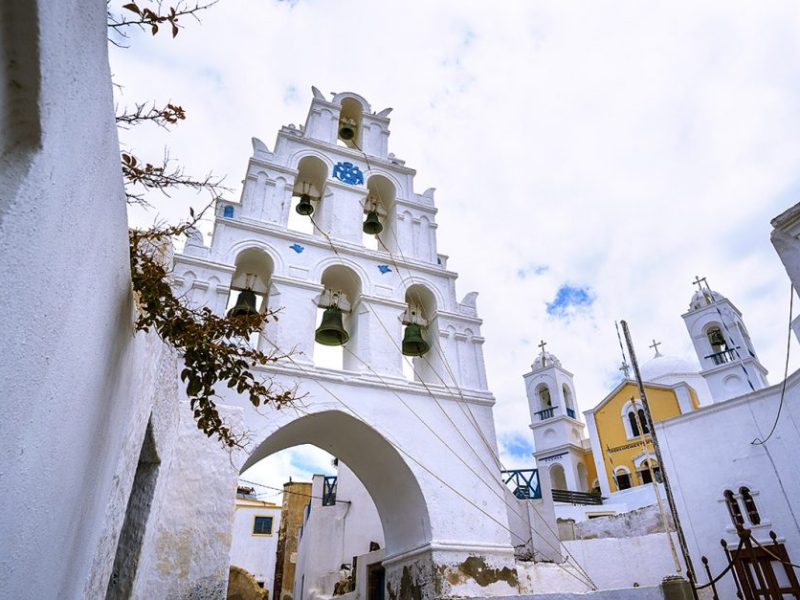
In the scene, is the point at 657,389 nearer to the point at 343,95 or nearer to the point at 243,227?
the point at 343,95

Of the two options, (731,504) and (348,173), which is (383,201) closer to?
(348,173)

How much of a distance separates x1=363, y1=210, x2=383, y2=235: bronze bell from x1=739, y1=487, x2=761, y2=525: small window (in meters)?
7.71

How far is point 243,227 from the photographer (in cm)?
780

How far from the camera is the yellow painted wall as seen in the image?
22.1 metres

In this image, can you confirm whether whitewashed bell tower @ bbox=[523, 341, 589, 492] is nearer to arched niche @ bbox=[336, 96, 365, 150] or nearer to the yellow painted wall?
the yellow painted wall

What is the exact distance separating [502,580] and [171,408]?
15.5ft

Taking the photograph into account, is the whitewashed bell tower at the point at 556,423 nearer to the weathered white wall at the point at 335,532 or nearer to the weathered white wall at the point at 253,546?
the weathered white wall at the point at 253,546

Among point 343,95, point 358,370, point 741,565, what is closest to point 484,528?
point 358,370

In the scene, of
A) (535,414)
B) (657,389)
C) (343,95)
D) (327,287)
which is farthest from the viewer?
(535,414)

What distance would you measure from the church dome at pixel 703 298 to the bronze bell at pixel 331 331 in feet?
66.0

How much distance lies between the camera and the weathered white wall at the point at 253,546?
64.8 feet

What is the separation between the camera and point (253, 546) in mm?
20125

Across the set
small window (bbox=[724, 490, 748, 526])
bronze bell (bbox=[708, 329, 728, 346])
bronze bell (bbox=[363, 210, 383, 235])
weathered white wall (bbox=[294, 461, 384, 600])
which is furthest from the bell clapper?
bronze bell (bbox=[708, 329, 728, 346])

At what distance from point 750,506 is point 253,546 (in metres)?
16.8
